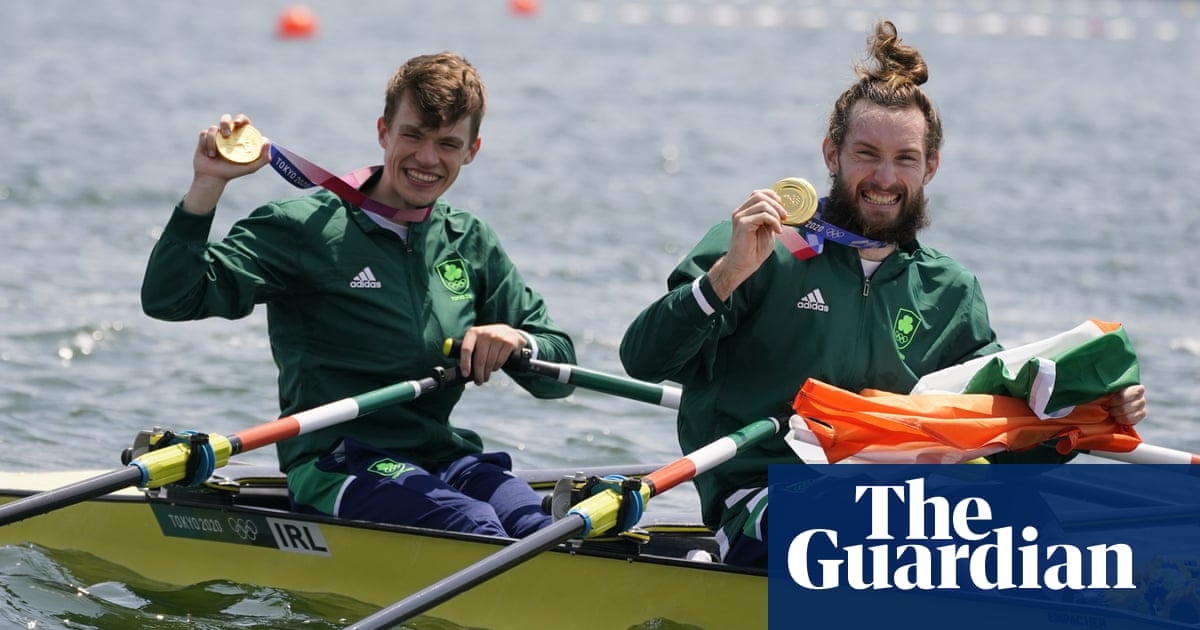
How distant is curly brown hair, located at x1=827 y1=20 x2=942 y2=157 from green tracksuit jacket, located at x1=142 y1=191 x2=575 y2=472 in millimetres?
1263

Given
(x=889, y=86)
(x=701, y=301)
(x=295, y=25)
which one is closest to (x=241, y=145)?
(x=701, y=301)

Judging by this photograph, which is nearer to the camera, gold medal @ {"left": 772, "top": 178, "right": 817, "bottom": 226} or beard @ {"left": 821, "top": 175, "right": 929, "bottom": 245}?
gold medal @ {"left": 772, "top": 178, "right": 817, "bottom": 226}

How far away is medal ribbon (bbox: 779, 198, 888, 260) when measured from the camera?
4352mm

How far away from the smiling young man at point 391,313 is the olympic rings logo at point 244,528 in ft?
0.51

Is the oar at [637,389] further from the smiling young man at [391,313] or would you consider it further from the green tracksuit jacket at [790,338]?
the green tracksuit jacket at [790,338]

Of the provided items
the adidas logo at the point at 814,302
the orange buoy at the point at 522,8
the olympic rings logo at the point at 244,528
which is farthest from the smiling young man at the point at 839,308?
the orange buoy at the point at 522,8

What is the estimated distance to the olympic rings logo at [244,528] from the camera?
16.1 feet

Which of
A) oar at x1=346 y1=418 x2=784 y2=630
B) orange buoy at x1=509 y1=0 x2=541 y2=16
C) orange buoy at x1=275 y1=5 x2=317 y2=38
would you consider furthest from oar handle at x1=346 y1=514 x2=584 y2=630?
orange buoy at x1=509 y1=0 x2=541 y2=16

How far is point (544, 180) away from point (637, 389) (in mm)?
9781

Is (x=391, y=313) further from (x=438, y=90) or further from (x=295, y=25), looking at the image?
(x=295, y=25)

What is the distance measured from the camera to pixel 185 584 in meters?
5.06

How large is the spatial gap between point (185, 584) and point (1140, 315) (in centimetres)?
745

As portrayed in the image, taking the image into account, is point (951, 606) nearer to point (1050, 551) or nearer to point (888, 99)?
point (1050, 551)

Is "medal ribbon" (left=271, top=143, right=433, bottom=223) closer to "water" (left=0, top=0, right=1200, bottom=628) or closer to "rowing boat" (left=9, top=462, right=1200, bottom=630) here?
"rowing boat" (left=9, top=462, right=1200, bottom=630)
